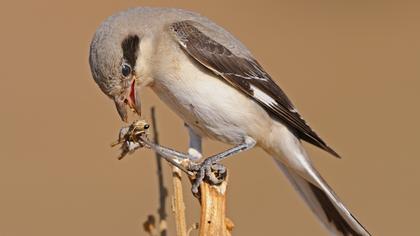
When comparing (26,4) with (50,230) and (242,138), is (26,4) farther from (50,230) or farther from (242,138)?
(242,138)

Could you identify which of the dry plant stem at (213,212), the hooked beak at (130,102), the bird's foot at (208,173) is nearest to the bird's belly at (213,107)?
the hooked beak at (130,102)

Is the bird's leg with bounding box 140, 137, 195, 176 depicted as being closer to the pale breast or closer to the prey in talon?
the prey in talon

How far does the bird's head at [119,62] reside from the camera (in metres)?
4.41

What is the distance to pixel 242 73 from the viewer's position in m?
4.80

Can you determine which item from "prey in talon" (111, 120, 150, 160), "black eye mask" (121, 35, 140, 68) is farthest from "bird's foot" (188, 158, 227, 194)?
"black eye mask" (121, 35, 140, 68)

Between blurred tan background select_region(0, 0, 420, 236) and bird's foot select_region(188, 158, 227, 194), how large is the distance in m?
2.46

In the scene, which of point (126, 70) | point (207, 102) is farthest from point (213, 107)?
point (126, 70)

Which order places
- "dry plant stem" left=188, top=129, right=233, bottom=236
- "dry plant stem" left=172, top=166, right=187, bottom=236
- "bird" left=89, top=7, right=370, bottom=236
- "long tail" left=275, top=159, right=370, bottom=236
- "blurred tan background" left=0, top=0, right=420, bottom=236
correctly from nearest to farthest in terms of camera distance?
"dry plant stem" left=172, top=166, right=187, bottom=236 → "dry plant stem" left=188, top=129, right=233, bottom=236 → "bird" left=89, top=7, right=370, bottom=236 → "long tail" left=275, top=159, right=370, bottom=236 → "blurred tan background" left=0, top=0, right=420, bottom=236

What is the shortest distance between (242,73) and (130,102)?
594 millimetres

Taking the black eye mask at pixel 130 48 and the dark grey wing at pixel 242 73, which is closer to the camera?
the black eye mask at pixel 130 48

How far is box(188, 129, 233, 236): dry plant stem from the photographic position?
12.2ft

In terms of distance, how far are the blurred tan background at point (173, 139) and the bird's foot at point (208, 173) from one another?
2456mm

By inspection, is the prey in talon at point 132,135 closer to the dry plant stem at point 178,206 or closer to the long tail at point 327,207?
the dry plant stem at point 178,206

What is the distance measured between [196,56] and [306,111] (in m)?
4.52
